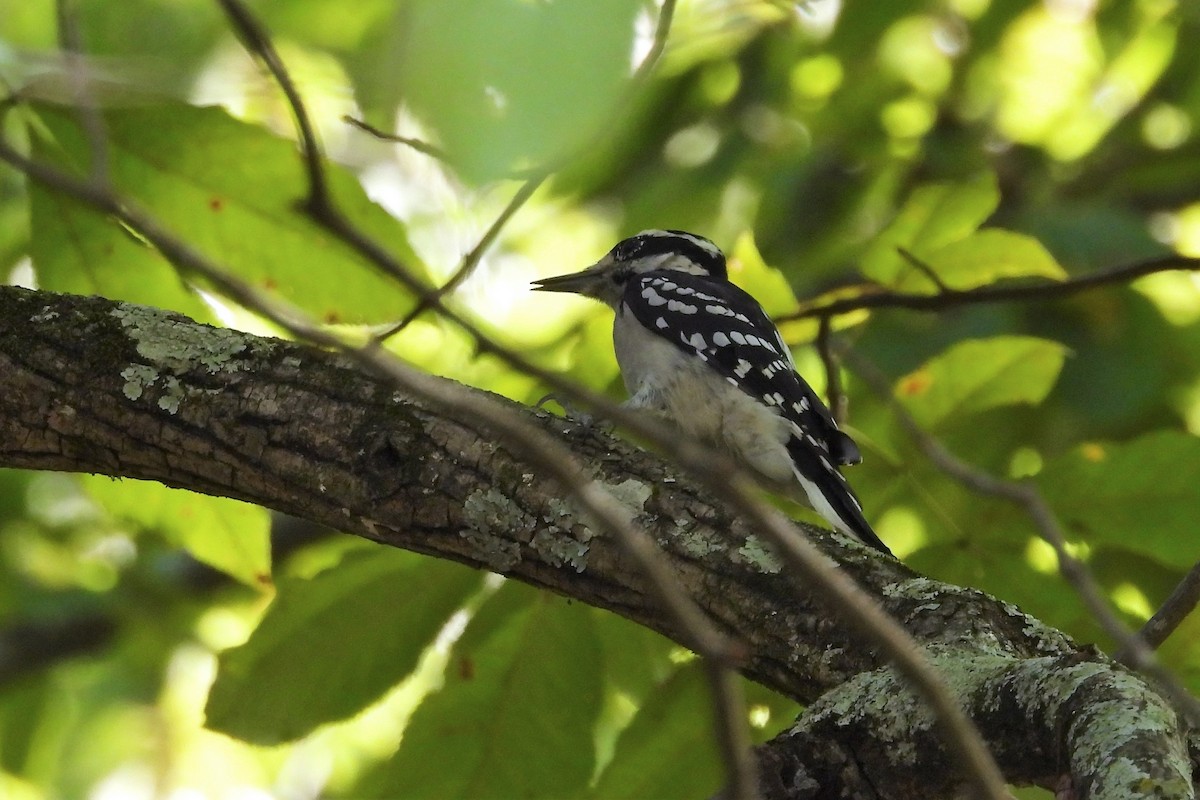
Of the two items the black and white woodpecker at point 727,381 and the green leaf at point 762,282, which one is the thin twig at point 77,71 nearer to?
the green leaf at point 762,282

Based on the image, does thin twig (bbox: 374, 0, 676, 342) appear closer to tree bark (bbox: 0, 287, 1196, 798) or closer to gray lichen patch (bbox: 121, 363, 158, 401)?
tree bark (bbox: 0, 287, 1196, 798)

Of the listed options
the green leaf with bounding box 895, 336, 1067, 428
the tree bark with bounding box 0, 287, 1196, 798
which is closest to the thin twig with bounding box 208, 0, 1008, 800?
the tree bark with bounding box 0, 287, 1196, 798

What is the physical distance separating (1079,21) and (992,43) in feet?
1.37

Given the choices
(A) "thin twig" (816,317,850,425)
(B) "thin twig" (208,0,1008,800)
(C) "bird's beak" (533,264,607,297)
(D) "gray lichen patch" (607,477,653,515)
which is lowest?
(B) "thin twig" (208,0,1008,800)

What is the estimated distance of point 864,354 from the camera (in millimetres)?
4047

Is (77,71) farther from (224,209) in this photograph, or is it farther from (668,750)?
(668,750)

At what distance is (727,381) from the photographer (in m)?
4.26

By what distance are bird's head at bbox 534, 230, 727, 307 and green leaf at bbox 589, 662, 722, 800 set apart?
8.02 ft

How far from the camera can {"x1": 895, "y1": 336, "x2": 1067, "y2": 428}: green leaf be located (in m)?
3.14

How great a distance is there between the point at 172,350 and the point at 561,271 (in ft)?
10.4

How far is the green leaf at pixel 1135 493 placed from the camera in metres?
2.76

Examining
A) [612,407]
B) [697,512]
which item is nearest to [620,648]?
[697,512]

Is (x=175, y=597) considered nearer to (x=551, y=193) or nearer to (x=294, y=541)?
(x=294, y=541)

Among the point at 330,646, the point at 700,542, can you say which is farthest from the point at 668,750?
the point at 330,646
